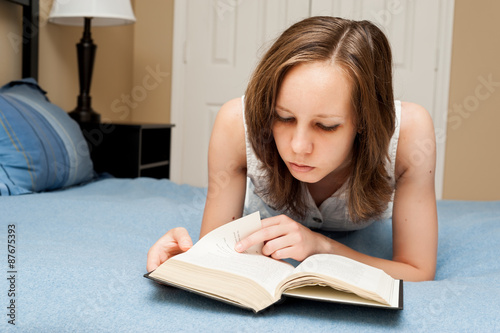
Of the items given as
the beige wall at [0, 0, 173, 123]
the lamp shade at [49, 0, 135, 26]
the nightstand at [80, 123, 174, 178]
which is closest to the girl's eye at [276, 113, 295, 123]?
the nightstand at [80, 123, 174, 178]

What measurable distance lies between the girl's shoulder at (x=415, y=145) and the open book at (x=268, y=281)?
384mm

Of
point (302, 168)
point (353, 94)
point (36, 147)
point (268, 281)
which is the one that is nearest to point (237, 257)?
point (268, 281)

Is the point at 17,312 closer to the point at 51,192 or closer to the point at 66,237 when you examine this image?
the point at 66,237

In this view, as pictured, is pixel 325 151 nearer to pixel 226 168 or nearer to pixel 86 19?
pixel 226 168

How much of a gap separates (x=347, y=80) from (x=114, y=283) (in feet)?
1.69

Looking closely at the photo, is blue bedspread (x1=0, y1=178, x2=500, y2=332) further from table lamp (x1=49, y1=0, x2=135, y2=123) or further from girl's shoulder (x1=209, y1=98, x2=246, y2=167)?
table lamp (x1=49, y1=0, x2=135, y2=123)

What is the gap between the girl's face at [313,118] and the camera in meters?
0.89

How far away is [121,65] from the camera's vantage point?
333 centimetres

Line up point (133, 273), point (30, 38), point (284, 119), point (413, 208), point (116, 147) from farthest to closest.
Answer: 1. point (116, 147)
2. point (30, 38)
3. point (413, 208)
4. point (284, 119)
5. point (133, 273)

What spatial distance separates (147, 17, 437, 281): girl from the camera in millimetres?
903

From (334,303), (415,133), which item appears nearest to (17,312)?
(334,303)

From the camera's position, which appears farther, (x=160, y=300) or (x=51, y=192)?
(x=51, y=192)

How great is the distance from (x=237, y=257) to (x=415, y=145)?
52 cm

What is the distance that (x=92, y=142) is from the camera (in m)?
2.33
